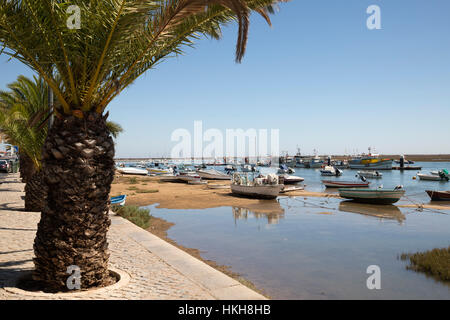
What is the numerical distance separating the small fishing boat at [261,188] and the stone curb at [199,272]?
16028mm

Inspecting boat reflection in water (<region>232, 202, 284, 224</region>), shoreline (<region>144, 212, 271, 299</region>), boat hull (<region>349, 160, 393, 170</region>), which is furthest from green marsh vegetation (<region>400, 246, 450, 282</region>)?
boat hull (<region>349, 160, 393, 170</region>)

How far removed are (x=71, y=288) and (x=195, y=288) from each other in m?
2.12

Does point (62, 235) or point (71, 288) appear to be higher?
point (62, 235)

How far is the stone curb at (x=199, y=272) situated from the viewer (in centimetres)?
545

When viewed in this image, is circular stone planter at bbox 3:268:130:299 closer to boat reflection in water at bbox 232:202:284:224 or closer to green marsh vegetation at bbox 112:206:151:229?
green marsh vegetation at bbox 112:206:151:229

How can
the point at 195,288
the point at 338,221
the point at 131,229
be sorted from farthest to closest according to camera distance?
the point at 338,221 → the point at 131,229 → the point at 195,288

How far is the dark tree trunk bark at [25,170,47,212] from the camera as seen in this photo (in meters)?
A: 13.7

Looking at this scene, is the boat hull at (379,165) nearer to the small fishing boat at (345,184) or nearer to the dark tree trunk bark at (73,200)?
the small fishing boat at (345,184)

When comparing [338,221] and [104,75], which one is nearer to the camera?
[104,75]

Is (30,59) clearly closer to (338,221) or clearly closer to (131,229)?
(131,229)

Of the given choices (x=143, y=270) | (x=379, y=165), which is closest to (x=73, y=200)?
(x=143, y=270)

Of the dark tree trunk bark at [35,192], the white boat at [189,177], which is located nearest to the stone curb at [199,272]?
the dark tree trunk bark at [35,192]
